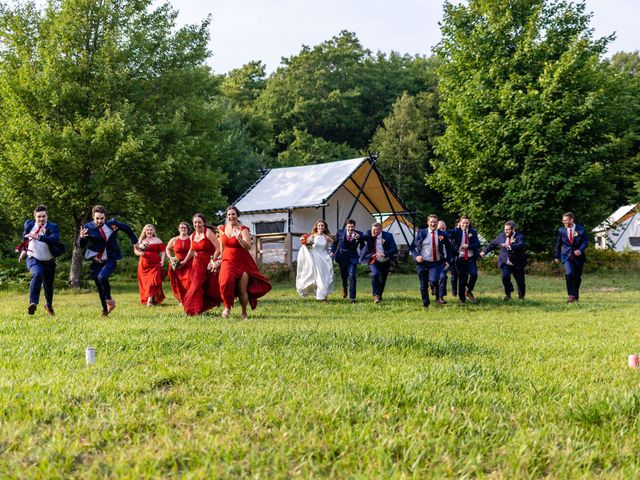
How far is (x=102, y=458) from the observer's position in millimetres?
3029

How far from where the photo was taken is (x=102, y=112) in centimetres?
2027

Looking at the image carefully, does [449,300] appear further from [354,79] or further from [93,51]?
[354,79]

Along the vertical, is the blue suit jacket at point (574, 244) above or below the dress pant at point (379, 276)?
above

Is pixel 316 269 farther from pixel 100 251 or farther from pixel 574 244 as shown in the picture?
pixel 574 244

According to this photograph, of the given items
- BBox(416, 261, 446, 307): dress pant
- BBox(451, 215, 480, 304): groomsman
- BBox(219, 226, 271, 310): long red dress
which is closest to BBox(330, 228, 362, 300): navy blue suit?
BBox(416, 261, 446, 307): dress pant

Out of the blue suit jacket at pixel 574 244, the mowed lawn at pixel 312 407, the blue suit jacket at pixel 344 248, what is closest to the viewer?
the mowed lawn at pixel 312 407

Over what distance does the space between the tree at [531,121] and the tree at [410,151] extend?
78.1 feet

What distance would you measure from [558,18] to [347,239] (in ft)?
64.4

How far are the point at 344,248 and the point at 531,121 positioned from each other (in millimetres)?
14419

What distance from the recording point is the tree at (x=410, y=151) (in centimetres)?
5375

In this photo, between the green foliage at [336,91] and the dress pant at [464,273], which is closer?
the dress pant at [464,273]

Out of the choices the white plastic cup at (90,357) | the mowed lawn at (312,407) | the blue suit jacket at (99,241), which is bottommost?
the mowed lawn at (312,407)

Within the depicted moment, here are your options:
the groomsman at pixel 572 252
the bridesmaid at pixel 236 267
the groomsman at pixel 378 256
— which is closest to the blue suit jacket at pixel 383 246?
the groomsman at pixel 378 256

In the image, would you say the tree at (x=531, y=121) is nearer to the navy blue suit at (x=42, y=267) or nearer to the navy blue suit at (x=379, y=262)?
the navy blue suit at (x=379, y=262)
